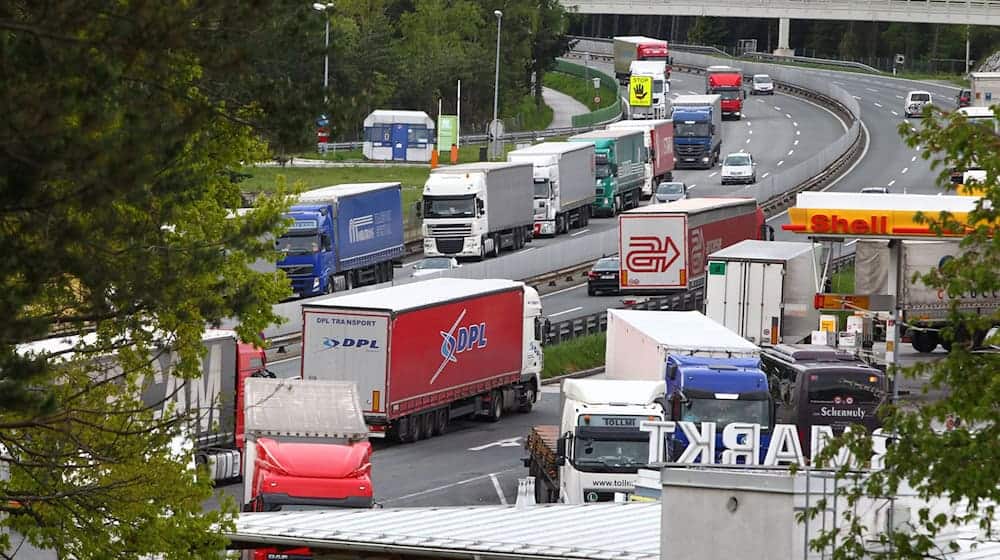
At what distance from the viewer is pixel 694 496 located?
18.1m

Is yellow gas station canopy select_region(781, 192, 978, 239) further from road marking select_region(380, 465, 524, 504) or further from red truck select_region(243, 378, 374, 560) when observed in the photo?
red truck select_region(243, 378, 374, 560)

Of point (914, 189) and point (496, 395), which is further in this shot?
point (914, 189)

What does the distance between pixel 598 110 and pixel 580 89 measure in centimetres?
2493

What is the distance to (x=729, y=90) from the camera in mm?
115125

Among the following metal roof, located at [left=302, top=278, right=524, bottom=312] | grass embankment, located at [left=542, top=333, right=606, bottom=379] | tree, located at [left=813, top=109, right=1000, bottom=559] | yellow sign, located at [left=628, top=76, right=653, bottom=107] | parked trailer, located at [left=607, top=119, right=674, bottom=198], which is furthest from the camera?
yellow sign, located at [left=628, top=76, right=653, bottom=107]

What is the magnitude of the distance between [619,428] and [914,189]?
5266cm

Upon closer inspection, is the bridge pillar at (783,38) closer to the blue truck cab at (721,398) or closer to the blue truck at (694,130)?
the blue truck at (694,130)

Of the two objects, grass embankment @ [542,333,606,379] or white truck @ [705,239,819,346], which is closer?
white truck @ [705,239,819,346]

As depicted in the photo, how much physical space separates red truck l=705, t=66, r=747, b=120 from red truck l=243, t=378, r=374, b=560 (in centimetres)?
8515

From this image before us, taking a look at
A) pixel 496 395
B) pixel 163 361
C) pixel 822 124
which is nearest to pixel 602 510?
pixel 163 361

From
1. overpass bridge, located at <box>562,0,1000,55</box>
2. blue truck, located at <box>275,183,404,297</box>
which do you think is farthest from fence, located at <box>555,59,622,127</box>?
blue truck, located at <box>275,183,404,297</box>

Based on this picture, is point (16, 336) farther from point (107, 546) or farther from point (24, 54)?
point (107, 546)

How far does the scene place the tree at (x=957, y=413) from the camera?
1503 cm

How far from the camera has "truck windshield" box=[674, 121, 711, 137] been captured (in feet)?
299
